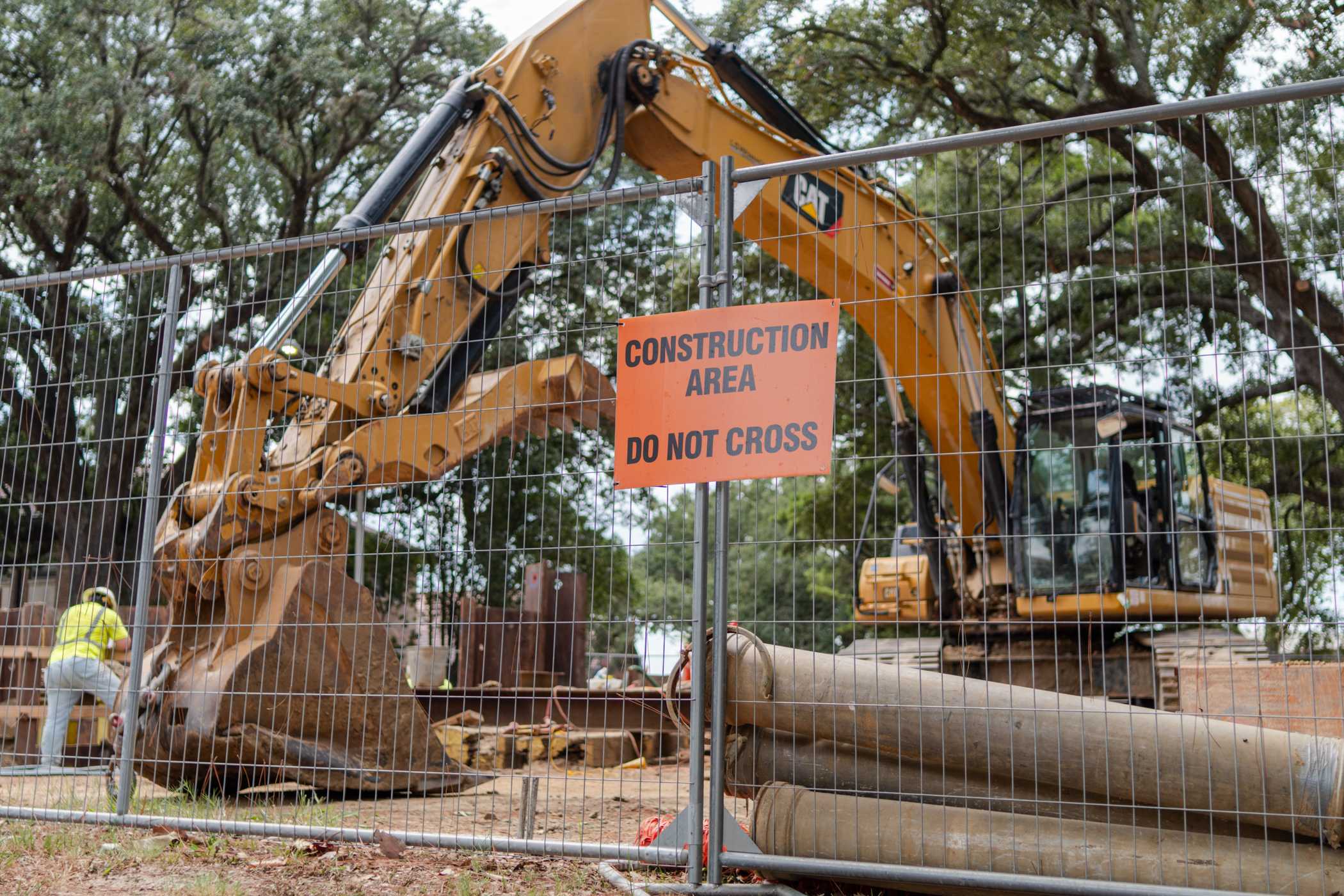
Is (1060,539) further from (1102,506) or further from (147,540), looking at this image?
(147,540)

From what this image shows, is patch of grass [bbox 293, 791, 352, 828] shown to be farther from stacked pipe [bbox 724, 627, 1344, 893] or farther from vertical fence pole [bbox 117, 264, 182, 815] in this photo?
stacked pipe [bbox 724, 627, 1344, 893]

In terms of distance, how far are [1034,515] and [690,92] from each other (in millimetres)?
4405

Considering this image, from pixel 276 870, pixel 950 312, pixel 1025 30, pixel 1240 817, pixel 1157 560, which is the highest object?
→ pixel 1025 30

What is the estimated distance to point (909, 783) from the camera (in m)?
4.09

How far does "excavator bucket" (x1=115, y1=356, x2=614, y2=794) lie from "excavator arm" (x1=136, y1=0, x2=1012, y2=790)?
0.04 feet

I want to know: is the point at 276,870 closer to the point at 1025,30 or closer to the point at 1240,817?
the point at 1240,817

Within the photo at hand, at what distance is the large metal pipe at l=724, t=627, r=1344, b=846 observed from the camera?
361 centimetres

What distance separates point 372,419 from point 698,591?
2.60 m

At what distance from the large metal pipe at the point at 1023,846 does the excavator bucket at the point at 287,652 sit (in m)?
2.33

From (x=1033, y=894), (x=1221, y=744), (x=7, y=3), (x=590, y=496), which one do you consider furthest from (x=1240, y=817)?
(x=7, y=3)

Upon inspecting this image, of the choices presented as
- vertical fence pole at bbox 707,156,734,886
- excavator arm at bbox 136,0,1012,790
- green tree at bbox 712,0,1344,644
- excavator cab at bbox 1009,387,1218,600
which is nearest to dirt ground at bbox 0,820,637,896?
vertical fence pole at bbox 707,156,734,886

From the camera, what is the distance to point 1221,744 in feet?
12.1

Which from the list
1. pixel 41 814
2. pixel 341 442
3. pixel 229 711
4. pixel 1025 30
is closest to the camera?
pixel 41 814

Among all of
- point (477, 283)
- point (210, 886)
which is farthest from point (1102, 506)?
point (210, 886)
